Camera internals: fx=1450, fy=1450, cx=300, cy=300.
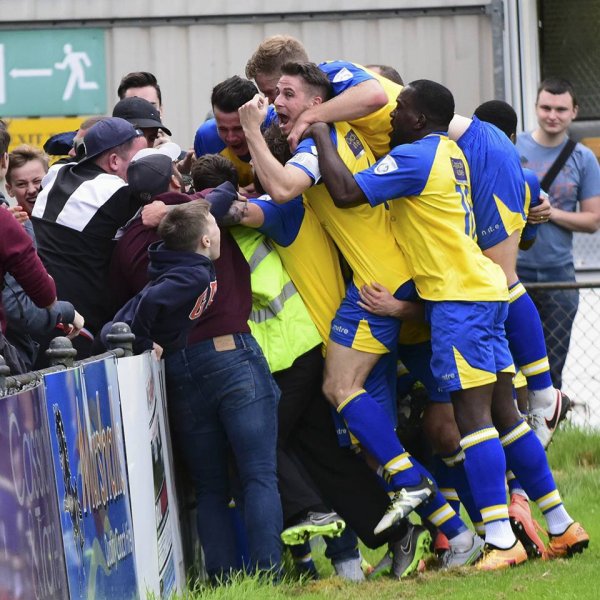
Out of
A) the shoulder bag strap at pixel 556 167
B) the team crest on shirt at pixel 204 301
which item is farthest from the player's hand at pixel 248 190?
the shoulder bag strap at pixel 556 167

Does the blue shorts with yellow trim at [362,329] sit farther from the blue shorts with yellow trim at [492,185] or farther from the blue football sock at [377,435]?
the blue shorts with yellow trim at [492,185]

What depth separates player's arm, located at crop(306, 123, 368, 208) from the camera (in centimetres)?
632

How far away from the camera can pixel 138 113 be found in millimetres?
7371

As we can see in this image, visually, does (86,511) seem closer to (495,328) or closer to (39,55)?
(495,328)

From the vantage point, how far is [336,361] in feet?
21.7

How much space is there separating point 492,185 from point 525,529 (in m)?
1.61

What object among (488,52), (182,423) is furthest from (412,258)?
(488,52)

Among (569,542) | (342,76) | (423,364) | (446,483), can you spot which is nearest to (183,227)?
(342,76)

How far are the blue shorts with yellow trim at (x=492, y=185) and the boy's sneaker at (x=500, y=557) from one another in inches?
56.2

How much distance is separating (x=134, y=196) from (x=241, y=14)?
5364mm

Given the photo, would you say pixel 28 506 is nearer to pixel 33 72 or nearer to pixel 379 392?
pixel 379 392

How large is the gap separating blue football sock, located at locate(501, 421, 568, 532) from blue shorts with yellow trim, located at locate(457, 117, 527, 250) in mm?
904

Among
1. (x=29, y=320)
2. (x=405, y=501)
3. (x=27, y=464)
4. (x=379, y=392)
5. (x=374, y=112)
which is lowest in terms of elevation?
(x=405, y=501)

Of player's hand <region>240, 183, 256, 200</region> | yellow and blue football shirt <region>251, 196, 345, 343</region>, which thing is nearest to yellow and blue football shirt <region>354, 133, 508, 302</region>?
yellow and blue football shirt <region>251, 196, 345, 343</region>
